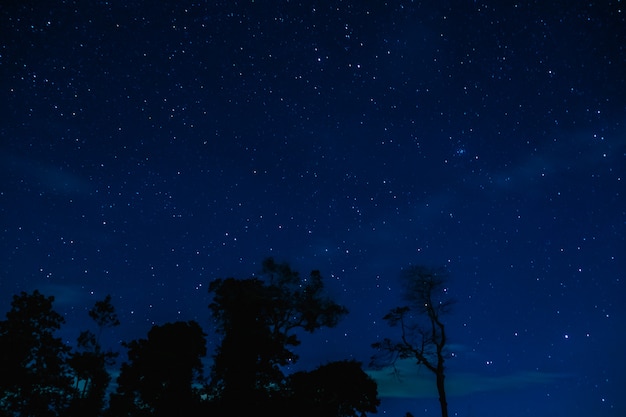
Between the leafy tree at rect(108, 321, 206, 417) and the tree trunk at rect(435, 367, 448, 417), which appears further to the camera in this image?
the leafy tree at rect(108, 321, 206, 417)

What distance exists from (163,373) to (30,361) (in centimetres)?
1024

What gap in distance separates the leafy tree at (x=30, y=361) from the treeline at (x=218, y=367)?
6 cm

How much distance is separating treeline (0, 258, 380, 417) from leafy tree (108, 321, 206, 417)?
A: 2.4 inches

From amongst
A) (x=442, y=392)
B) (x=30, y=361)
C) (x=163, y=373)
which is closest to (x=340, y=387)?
(x=442, y=392)

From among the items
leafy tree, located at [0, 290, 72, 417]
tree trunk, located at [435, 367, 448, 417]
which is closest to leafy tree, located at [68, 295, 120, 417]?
leafy tree, located at [0, 290, 72, 417]

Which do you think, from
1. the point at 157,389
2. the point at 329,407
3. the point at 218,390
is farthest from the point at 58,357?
the point at 329,407

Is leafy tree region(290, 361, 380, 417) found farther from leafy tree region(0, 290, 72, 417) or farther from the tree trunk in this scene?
leafy tree region(0, 290, 72, 417)

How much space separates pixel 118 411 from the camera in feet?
83.4

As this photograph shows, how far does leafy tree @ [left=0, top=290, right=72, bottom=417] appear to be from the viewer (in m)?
27.0

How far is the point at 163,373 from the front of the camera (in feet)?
85.9

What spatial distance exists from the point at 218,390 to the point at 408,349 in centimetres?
1212

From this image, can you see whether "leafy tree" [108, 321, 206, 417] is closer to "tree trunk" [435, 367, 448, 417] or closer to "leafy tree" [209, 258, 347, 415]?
"leafy tree" [209, 258, 347, 415]

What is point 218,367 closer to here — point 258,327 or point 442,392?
point 258,327

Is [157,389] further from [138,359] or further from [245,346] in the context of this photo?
[245,346]
